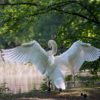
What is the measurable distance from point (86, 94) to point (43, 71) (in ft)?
3.89

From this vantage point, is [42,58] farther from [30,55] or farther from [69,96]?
[69,96]

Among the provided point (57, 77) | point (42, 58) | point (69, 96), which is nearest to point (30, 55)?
point (42, 58)

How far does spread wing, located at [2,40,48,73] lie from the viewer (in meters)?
7.94

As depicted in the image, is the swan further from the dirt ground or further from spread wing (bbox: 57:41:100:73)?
the dirt ground

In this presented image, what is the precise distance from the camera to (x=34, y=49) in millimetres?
7953

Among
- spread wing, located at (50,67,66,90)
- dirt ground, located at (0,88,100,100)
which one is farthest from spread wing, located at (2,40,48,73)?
dirt ground, located at (0,88,100,100)

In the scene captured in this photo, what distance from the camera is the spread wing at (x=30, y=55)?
7.94 metres

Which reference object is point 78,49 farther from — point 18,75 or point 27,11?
point 18,75

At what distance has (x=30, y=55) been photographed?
26.4 feet

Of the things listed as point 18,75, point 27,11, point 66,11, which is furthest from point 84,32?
point 18,75

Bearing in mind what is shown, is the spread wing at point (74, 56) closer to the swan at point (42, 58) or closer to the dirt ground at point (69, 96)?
the swan at point (42, 58)

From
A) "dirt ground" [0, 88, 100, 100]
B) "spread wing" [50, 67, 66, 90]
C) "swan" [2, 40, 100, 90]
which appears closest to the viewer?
"dirt ground" [0, 88, 100, 100]

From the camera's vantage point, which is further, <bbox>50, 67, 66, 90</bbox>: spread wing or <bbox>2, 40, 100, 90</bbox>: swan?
<bbox>2, 40, 100, 90</bbox>: swan

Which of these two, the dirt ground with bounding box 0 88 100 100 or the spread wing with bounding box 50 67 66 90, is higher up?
the spread wing with bounding box 50 67 66 90
